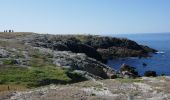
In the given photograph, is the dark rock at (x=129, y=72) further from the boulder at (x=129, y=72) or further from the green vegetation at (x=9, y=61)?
the green vegetation at (x=9, y=61)

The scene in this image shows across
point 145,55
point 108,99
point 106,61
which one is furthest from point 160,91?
point 145,55

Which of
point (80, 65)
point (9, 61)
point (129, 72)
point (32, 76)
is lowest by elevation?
point (129, 72)

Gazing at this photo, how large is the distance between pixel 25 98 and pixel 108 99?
7.86 metres

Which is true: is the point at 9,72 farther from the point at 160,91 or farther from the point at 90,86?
the point at 160,91

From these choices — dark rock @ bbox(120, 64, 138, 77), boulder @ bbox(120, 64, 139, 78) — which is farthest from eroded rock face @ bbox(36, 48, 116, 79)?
dark rock @ bbox(120, 64, 138, 77)

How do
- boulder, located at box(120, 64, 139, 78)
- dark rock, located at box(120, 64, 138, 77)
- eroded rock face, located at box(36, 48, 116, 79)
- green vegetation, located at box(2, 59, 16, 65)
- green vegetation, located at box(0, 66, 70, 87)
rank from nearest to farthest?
green vegetation, located at box(0, 66, 70, 87) → green vegetation, located at box(2, 59, 16, 65) → eroded rock face, located at box(36, 48, 116, 79) → boulder, located at box(120, 64, 139, 78) → dark rock, located at box(120, 64, 138, 77)

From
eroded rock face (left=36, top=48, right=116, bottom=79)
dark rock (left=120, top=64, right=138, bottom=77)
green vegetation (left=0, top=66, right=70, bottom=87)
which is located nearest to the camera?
green vegetation (left=0, top=66, right=70, bottom=87)

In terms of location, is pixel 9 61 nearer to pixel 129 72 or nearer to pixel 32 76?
pixel 32 76

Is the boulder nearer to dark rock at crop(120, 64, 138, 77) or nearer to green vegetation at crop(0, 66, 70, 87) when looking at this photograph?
dark rock at crop(120, 64, 138, 77)

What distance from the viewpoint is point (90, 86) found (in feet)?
131

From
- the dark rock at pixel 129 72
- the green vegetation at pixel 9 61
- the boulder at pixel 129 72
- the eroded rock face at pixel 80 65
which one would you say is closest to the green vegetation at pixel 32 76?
the green vegetation at pixel 9 61

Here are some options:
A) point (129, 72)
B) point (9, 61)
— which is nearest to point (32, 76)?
point (9, 61)

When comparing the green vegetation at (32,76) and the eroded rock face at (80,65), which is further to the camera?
the eroded rock face at (80,65)

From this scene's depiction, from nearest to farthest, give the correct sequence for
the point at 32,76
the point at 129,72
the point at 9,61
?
the point at 32,76 → the point at 9,61 → the point at 129,72
